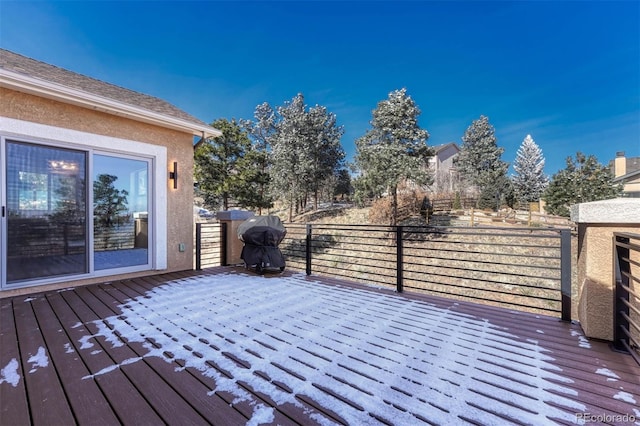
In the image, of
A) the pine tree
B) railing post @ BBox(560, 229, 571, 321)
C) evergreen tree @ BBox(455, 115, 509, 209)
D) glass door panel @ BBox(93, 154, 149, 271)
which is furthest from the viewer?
evergreen tree @ BBox(455, 115, 509, 209)

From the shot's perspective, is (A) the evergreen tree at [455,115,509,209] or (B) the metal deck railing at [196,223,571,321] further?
(A) the evergreen tree at [455,115,509,209]

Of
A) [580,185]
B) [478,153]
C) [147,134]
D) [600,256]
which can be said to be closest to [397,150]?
[580,185]

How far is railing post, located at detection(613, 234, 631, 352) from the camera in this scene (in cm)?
206

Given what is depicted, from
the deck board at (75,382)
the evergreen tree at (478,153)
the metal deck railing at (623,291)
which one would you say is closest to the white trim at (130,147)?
the deck board at (75,382)

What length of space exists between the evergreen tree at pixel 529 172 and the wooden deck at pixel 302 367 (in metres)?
23.7

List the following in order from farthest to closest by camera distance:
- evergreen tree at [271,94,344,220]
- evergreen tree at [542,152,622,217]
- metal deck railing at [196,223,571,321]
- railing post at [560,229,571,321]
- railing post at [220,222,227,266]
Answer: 1. evergreen tree at [271,94,344,220]
2. evergreen tree at [542,152,622,217]
3. railing post at [220,222,227,266]
4. metal deck railing at [196,223,571,321]
5. railing post at [560,229,571,321]

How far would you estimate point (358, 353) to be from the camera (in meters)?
1.99

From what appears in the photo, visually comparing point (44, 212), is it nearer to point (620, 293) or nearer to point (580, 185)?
point (620, 293)

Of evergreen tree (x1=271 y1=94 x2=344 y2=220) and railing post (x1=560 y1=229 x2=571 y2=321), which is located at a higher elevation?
evergreen tree (x1=271 y1=94 x2=344 y2=220)

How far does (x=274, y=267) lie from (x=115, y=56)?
884cm

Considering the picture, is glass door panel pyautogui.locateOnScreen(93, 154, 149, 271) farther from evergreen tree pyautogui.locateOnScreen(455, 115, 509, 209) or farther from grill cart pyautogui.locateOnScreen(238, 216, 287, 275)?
evergreen tree pyautogui.locateOnScreen(455, 115, 509, 209)

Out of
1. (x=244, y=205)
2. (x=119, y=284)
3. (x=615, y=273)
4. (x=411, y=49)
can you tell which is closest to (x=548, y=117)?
(x=411, y=49)

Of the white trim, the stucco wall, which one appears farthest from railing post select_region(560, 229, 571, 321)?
the white trim

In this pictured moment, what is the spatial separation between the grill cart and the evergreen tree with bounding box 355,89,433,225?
906cm
